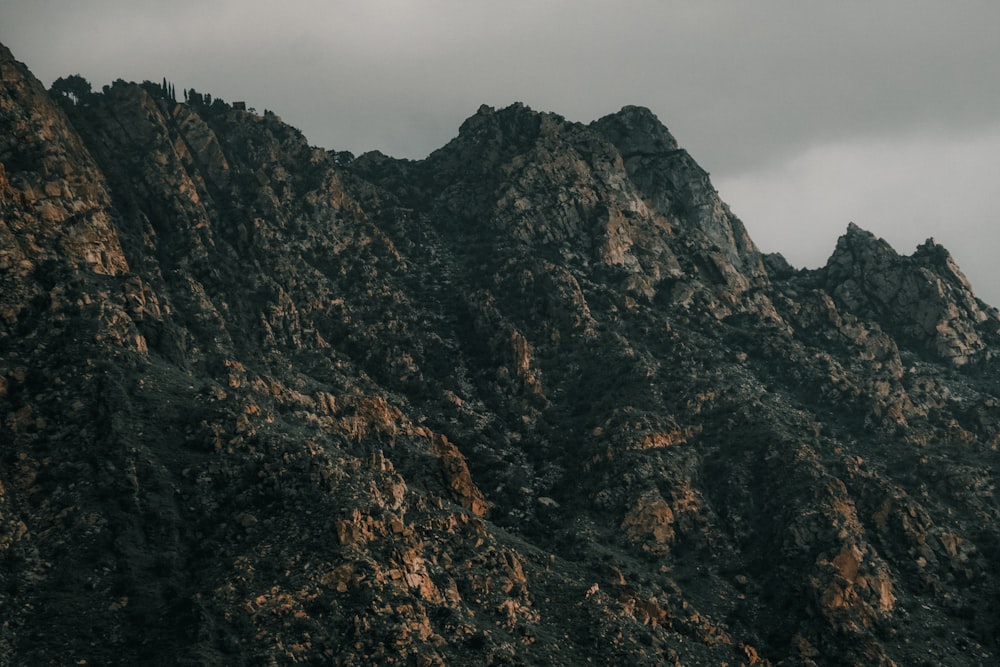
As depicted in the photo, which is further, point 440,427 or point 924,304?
point 924,304

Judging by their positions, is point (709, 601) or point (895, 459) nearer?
point (709, 601)

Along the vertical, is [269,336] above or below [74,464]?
above

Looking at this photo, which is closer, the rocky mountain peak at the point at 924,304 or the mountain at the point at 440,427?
the mountain at the point at 440,427

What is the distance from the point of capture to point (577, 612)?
96000 mm

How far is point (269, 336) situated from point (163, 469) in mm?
49796

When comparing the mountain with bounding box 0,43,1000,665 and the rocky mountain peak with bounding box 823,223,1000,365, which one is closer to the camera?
the mountain with bounding box 0,43,1000,665

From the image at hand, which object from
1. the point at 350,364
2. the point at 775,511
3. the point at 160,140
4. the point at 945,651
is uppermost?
the point at 160,140

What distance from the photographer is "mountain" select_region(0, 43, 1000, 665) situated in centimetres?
8225

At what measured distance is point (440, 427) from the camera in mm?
136500

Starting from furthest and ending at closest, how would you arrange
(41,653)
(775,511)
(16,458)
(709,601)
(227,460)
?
(775,511) → (709,601) → (227,460) → (16,458) → (41,653)

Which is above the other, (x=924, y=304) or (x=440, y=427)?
(x=924, y=304)

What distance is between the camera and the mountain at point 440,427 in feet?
270

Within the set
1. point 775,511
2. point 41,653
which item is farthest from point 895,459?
point 41,653

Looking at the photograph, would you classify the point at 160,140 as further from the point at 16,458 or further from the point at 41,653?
the point at 41,653
